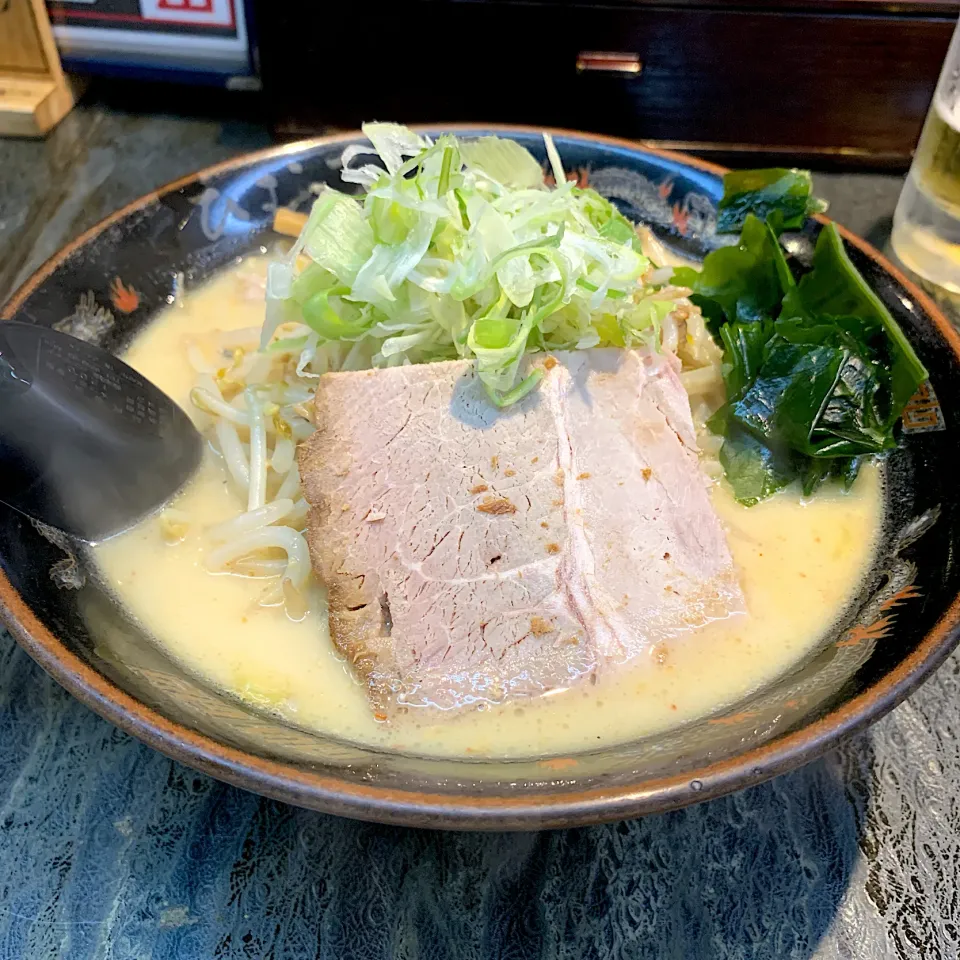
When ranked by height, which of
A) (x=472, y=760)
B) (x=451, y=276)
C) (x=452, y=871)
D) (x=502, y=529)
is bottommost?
(x=452, y=871)

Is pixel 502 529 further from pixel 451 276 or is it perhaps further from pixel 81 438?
pixel 81 438

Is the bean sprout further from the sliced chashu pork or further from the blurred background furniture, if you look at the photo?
the blurred background furniture

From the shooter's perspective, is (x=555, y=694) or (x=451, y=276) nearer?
(x=555, y=694)

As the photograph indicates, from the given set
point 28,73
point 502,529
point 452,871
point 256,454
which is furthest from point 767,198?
point 28,73

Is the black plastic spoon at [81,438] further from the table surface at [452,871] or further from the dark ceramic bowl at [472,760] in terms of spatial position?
the table surface at [452,871]

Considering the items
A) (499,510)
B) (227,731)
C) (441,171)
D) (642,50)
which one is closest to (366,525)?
(499,510)

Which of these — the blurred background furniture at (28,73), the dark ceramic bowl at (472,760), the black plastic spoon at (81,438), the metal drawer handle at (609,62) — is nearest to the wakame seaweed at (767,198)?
the dark ceramic bowl at (472,760)
